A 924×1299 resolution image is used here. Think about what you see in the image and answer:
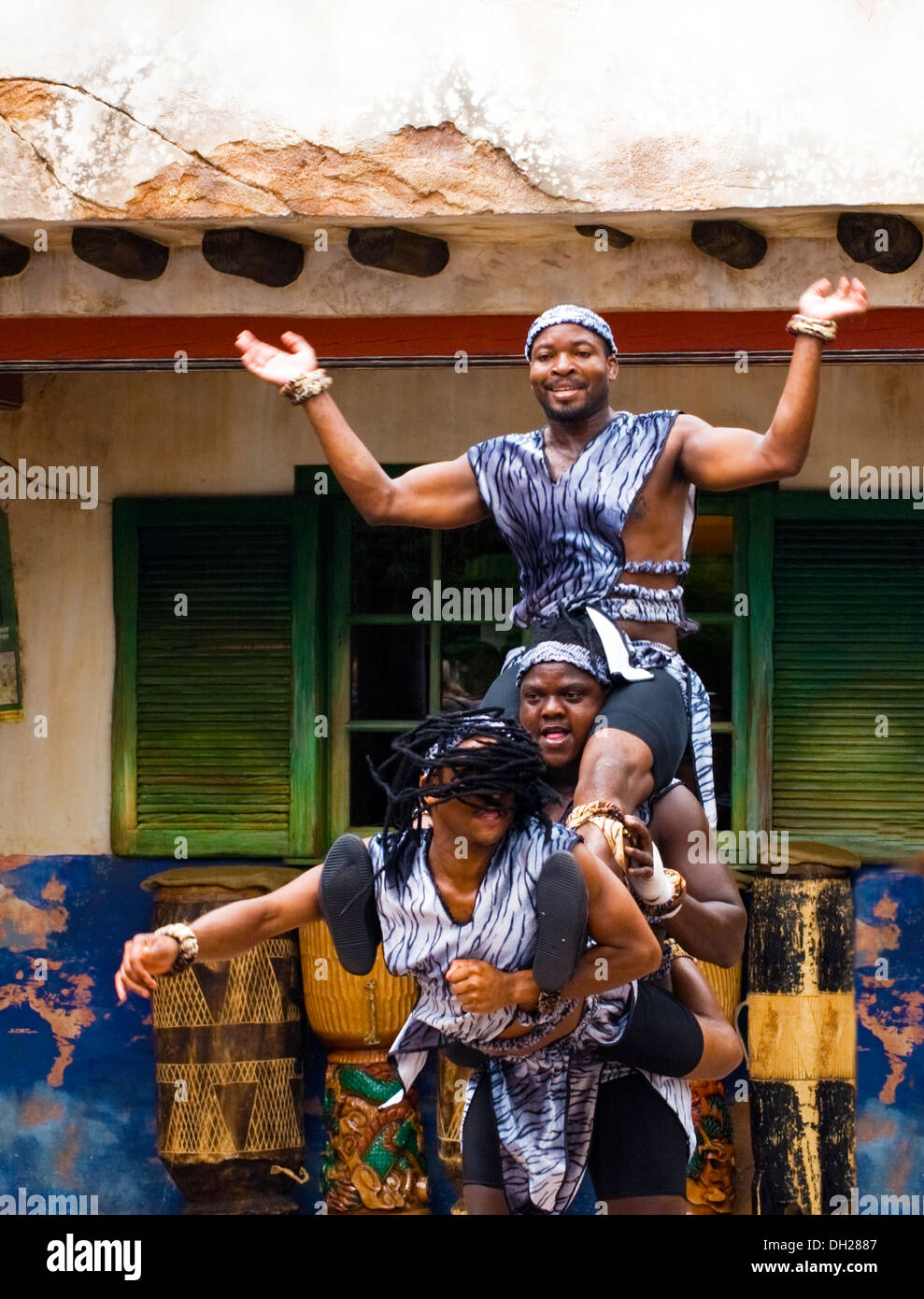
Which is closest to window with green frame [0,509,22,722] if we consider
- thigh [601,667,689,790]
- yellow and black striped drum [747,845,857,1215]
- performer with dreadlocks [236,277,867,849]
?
yellow and black striped drum [747,845,857,1215]

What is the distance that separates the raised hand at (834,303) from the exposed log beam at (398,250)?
1.83m

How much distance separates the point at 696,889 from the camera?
4.88 meters

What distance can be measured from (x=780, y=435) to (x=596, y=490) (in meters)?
0.47

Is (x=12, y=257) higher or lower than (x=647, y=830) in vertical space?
higher

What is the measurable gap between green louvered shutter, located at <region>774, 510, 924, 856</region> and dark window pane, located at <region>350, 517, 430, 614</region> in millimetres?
1225

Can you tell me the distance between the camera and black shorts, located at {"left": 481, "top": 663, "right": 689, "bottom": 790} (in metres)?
4.55

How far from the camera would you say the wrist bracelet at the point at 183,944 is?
4.16 meters

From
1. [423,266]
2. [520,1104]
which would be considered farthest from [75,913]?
[520,1104]

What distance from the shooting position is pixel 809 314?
450 cm

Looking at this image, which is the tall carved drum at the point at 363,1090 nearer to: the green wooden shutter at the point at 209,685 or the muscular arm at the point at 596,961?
the green wooden shutter at the point at 209,685

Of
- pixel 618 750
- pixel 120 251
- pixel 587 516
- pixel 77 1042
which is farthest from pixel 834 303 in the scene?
pixel 77 1042

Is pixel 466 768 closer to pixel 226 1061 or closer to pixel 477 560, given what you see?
pixel 226 1061

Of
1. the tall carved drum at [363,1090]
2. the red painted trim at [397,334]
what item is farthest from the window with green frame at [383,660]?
the red painted trim at [397,334]
